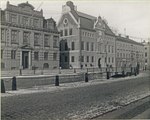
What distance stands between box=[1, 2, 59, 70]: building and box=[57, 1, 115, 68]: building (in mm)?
7995

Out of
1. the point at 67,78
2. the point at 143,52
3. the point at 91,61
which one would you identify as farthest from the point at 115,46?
the point at 67,78

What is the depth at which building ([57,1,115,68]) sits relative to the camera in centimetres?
6956

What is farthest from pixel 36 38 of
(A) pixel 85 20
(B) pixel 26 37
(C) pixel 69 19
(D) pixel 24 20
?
(A) pixel 85 20

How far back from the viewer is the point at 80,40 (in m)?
69.4

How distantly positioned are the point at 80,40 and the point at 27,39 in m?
18.1

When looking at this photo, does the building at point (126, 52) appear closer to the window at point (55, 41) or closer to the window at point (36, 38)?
the window at point (55, 41)

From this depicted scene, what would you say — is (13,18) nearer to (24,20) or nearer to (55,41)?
(24,20)

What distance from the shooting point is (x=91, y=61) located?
7438cm

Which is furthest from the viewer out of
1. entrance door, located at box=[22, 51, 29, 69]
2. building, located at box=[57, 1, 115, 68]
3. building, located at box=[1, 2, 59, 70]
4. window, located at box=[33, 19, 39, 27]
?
building, located at box=[57, 1, 115, 68]

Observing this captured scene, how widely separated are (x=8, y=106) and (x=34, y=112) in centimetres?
239

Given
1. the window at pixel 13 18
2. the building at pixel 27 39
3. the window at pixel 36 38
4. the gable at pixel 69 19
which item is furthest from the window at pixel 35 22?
the gable at pixel 69 19

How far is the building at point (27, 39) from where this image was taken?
50.7 meters

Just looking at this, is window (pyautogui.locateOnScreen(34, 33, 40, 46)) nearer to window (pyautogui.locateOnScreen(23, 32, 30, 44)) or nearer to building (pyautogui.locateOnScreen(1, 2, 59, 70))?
building (pyautogui.locateOnScreen(1, 2, 59, 70))

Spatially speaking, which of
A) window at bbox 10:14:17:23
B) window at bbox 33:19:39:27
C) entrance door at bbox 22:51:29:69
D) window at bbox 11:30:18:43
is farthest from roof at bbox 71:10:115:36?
window at bbox 11:30:18:43
